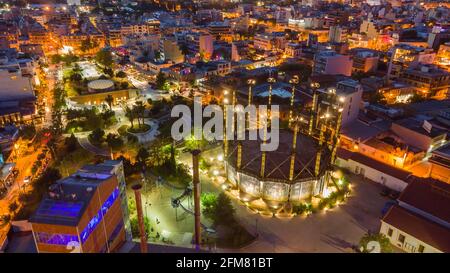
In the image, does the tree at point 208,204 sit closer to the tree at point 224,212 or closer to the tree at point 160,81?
the tree at point 224,212

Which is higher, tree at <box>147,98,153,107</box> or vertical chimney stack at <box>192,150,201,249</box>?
vertical chimney stack at <box>192,150,201,249</box>

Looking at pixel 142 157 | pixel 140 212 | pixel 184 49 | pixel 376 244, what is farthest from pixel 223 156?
pixel 184 49

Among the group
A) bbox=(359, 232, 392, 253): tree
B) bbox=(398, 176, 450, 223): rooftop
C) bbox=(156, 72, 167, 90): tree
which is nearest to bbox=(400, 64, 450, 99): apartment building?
bbox=(398, 176, 450, 223): rooftop

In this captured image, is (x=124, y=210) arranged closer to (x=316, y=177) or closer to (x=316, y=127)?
(x=316, y=177)

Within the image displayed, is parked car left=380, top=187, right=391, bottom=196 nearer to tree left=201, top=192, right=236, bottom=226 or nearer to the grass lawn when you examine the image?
tree left=201, top=192, right=236, bottom=226

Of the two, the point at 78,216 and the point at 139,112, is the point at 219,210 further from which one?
the point at 139,112

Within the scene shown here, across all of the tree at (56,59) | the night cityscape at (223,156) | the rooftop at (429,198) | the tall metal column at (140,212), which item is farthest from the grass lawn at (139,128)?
the tree at (56,59)

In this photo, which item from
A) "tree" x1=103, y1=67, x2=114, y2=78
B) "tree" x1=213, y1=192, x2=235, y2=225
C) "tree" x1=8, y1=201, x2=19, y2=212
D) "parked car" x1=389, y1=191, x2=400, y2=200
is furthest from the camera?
"tree" x1=103, y1=67, x2=114, y2=78
